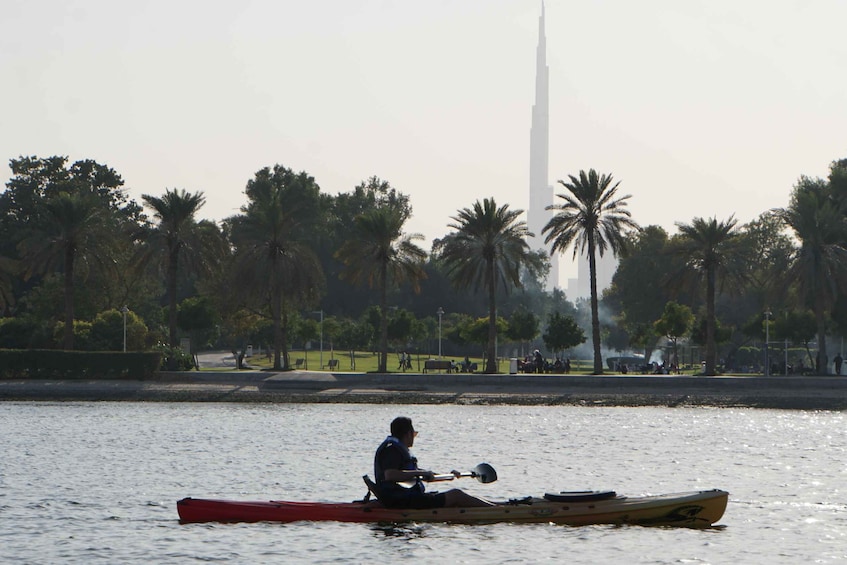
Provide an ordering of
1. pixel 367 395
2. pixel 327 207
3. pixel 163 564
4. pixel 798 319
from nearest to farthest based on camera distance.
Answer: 1. pixel 163 564
2. pixel 367 395
3. pixel 798 319
4. pixel 327 207

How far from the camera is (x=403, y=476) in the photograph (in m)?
22.7

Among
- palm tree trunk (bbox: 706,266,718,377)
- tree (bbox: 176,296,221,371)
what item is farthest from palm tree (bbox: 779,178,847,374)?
tree (bbox: 176,296,221,371)

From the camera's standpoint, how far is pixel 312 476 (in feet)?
110

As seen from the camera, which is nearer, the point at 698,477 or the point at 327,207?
the point at 698,477

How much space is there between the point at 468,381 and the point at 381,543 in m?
45.4

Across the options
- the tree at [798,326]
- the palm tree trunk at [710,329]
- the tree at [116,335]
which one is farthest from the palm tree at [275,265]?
the tree at [798,326]

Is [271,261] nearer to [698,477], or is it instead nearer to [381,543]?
[698,477]

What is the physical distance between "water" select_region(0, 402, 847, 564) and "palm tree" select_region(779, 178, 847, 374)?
44.2 feet

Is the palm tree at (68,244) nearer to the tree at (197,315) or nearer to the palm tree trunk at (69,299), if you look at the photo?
the palm tree trunk at (69,299)

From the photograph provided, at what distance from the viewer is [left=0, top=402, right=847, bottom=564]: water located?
2269 centimetres

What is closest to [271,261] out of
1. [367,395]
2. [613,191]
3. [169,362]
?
[169,362]

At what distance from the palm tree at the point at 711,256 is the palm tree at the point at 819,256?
3171mm

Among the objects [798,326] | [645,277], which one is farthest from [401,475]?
[645,277]

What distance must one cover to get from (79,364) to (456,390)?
67.2 feet
